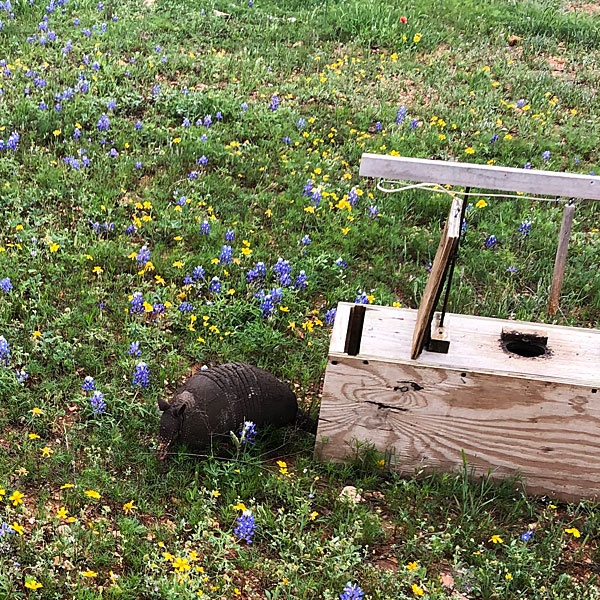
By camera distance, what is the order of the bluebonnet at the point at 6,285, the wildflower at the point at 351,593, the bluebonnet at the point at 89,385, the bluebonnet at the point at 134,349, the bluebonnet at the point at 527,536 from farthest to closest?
the bluebonnet at the point at 6,285 → the bluebonnet at the point at 134,349 → the bluebonnet at the point at 89,385 → the bluebonnet at the point at 527,536 → the wildflower at the point at 351,593

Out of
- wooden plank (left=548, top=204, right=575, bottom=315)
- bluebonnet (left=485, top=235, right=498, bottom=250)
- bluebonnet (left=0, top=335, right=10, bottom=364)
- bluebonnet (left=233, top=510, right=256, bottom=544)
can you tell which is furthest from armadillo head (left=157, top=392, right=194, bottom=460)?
bluebonnet (left=485, top=235, right=498, bottom=250)

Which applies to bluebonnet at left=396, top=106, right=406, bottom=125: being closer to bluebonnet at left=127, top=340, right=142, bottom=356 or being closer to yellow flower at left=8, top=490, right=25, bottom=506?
bluebonnet at left=127, top=340, right=142, bottom=356

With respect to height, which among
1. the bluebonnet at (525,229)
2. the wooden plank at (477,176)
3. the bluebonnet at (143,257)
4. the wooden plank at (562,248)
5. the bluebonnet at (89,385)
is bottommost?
the bluebonnet at (89,385)

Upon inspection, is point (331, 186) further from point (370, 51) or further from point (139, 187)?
point (370, 51)

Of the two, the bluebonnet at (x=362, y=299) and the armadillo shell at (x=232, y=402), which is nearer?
the armadillo shell at (x=232, y=402)

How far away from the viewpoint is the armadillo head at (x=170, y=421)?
3373mm

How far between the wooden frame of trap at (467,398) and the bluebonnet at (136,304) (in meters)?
1.28

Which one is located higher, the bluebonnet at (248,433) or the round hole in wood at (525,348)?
the round hole in wood at (525,348)

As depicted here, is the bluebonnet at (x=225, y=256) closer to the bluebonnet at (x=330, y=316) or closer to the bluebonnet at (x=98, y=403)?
the bluebonnet at (x=330, y=316)

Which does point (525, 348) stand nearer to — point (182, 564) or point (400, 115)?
point (182, 564)

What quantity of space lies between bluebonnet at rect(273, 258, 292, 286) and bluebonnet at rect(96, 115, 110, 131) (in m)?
2.17

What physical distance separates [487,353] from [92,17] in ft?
20.2

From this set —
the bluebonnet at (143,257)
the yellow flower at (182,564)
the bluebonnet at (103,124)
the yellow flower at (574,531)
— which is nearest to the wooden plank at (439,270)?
the yellow flower at (574,531)

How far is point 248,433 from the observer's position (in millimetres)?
3494
